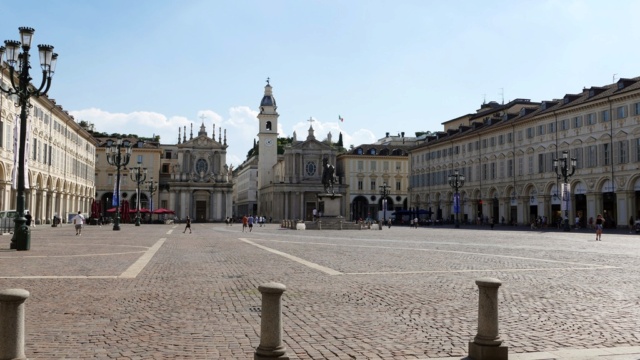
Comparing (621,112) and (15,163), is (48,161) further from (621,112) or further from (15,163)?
(621,112)

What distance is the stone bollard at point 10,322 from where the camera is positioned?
5561 millimetres

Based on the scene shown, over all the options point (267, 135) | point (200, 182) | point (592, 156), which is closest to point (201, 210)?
point (200, 182)

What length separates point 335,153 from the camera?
11531 centimetres

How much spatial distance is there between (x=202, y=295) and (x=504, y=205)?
63050 millimetres

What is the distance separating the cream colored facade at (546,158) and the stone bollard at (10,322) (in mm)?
47479

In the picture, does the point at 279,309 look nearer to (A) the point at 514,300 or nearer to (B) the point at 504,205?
(A) the point at 514,300

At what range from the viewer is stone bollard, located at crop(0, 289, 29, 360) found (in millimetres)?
5561

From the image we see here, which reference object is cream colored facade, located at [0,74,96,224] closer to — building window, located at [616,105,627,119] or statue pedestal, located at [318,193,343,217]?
statue pedestal, located at [318,193,343,217]

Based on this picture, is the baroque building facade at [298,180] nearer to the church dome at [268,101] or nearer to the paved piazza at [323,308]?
the church dome at [268,101]

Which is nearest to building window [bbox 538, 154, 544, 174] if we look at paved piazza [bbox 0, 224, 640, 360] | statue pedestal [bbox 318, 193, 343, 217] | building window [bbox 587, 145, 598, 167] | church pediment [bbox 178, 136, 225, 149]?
building window [bbox 587, 145, 598, 167]

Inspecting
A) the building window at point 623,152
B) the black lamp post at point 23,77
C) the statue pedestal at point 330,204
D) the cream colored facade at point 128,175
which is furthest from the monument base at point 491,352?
the cream colored facade at point 128,175

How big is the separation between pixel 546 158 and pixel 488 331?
194ft

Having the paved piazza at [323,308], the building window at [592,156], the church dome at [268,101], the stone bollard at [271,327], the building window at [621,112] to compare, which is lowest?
the paved piazza at [323,308]

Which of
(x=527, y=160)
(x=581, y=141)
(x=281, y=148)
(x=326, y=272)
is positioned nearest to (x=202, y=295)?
(x=326, y=272)
